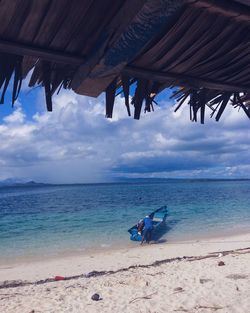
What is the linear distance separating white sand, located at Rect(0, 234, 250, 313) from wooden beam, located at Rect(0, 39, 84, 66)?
583cm

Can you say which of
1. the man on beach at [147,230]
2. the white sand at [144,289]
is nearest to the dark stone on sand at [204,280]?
the white sand at [144,289]

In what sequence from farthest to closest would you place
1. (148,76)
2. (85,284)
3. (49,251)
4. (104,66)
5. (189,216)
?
(189,216)
(49,251)
(85,284)
(148,76)
(104,66)

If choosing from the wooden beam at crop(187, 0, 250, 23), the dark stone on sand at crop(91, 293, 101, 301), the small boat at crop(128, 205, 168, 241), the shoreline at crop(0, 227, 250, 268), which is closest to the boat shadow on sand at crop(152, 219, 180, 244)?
the shoreline at crop(0, 227, 250, 268)

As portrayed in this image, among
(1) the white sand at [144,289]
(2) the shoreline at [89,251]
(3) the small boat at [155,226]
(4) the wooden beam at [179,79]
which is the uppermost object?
Result: (4) the wooden beam at [179,79]

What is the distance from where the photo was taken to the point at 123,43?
1.57m

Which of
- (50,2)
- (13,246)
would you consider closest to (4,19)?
(50,2)

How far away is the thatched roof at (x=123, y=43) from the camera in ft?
4.89

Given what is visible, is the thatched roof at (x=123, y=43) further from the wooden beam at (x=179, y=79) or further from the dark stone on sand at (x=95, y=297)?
the dark stone on sand at (x=95, y=297)

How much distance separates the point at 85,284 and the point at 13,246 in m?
11.4

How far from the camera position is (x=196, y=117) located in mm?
2717

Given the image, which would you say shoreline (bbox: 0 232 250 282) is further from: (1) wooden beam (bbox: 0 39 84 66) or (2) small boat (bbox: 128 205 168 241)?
(1) wooden beam (bbox: 0 39 84 66)

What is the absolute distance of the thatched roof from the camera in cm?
149

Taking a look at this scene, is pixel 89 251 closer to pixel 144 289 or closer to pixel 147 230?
pixel 147 230

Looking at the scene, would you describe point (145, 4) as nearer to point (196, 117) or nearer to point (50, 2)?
point (50, 2)
